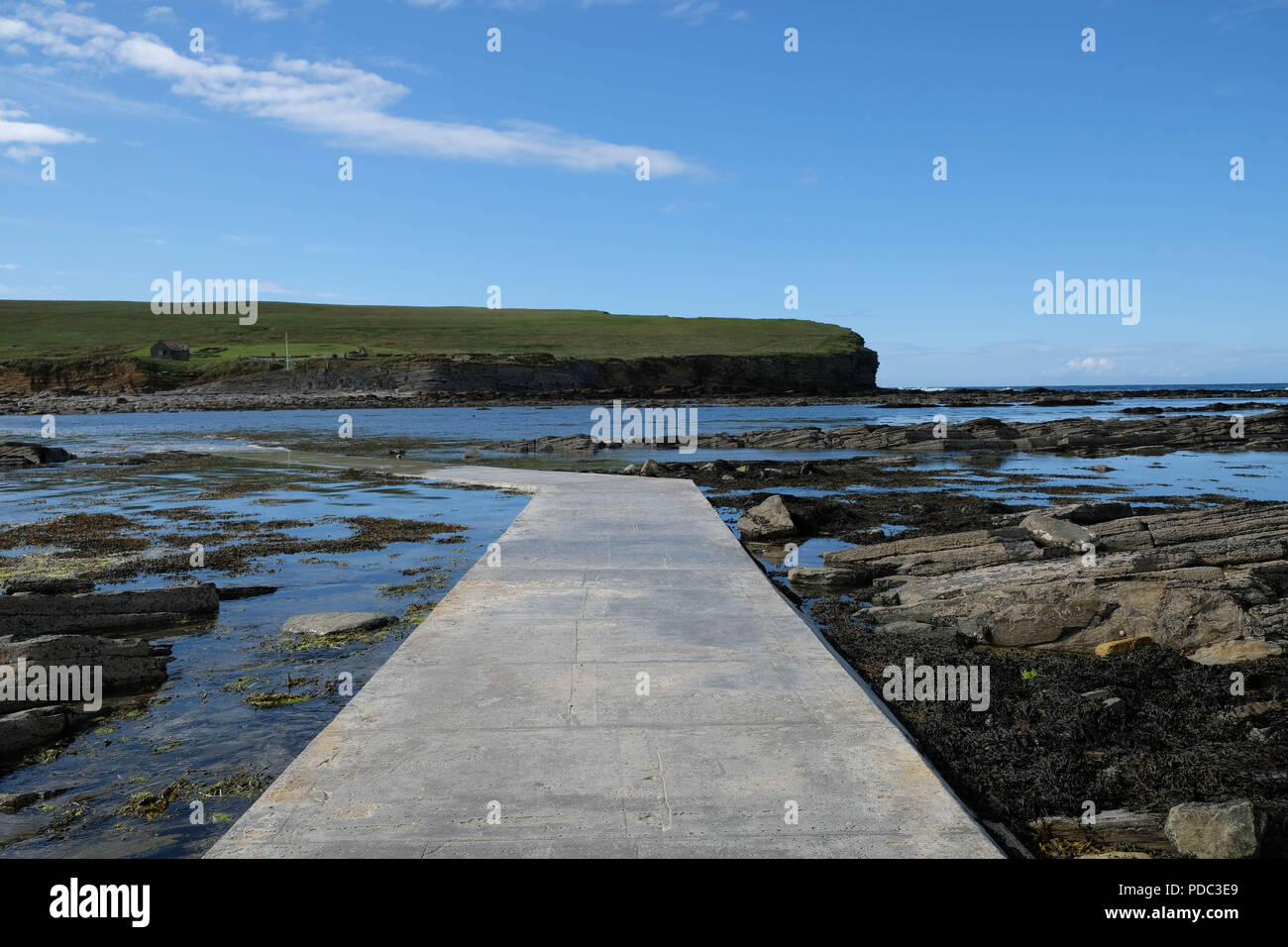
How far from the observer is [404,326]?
Result: 163250 mm

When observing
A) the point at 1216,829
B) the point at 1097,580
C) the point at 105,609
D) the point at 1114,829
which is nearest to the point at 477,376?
the point at 105,609

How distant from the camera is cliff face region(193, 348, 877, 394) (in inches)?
4412

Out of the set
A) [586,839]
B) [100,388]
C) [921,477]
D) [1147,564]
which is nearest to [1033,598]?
[1147,564]

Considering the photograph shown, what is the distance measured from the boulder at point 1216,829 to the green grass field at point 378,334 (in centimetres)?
12543

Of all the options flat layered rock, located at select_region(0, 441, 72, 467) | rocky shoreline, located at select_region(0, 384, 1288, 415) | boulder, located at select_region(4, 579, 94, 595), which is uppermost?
rocky shoreline, located at select_region(0, 384, 1288, 415)

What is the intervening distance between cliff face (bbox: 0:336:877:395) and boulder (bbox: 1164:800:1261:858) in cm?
10714

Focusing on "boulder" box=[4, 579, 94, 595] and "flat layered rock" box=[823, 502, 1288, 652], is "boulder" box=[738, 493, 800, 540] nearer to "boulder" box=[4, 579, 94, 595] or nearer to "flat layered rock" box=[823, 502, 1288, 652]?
"flat layered rock" box=[823, 502, 1288, 652]

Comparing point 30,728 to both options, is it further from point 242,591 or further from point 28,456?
point 28,456

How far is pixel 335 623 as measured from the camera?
9.51m

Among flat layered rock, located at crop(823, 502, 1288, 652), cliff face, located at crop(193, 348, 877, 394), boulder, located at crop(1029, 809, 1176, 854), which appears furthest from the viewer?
cliff face, located at crop(193, 348, 877, 394)

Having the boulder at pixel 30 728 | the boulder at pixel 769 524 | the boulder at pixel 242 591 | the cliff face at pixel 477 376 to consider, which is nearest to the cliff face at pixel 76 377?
the cliff face at pixel 477 376

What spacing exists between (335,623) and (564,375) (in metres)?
112

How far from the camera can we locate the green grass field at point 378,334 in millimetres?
132750

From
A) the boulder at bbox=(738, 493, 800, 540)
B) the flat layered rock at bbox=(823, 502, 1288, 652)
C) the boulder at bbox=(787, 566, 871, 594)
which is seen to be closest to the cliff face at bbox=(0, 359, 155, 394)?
the boulder at bbox=(738, 493, 800, 540)
